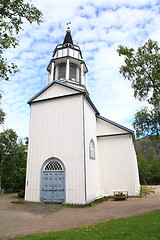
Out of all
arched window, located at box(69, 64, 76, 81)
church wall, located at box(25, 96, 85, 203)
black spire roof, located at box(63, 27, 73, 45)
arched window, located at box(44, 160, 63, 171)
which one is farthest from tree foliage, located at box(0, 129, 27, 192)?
black spire roof, located at box(63, 27, 73, 45)

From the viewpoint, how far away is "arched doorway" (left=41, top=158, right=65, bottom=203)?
1094cm

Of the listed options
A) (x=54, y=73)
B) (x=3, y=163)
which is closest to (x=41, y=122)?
(x=54, y=73)

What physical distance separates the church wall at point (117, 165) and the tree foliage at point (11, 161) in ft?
42.2

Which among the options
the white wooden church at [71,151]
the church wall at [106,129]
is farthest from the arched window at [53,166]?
the church wall at [106,129]

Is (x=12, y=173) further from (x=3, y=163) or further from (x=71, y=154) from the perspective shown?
(x=71, y=154)

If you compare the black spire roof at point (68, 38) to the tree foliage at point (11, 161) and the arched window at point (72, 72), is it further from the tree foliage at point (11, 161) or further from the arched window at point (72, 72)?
the tree foliage at point (11, 161)

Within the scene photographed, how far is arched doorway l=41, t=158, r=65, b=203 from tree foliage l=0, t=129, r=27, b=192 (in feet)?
40.7

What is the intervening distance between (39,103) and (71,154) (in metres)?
5.35

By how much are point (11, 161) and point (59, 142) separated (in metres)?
16.3

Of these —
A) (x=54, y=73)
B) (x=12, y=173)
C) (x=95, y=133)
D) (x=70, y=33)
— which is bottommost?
(x=12, y=173)

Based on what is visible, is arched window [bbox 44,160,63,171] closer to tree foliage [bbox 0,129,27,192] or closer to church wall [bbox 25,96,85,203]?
church wall [bbox 25,96,85,203]

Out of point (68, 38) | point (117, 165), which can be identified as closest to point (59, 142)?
point (117, 165)

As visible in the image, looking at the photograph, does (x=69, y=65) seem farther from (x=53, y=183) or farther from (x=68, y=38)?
(x=53, y=183)

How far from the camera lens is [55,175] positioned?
37.5ft
